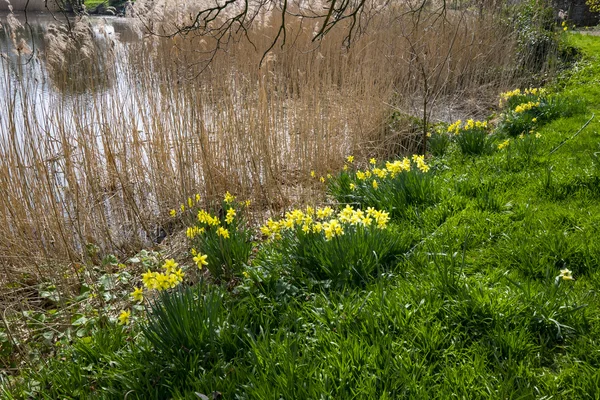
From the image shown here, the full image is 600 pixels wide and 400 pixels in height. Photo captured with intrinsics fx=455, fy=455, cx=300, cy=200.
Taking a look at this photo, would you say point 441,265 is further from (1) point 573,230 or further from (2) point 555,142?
(2) point 555,142

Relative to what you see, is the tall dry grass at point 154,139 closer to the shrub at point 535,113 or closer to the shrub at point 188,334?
the shrub at point 535,113

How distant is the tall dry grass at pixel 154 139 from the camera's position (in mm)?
3535

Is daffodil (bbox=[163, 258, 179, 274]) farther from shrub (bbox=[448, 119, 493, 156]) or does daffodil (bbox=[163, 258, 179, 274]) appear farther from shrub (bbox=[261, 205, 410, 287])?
shrub (bbox=[448, 119, 493, 156])

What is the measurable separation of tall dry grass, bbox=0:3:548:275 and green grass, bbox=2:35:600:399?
4.55 ft

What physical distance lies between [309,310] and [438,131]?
383 cm

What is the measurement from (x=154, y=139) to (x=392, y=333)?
3.18 m

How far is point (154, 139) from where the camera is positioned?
431 cm

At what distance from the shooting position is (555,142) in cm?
410

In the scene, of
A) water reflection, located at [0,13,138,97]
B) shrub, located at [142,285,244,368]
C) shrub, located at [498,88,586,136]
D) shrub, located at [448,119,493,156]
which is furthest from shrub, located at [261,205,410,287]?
shrub, located at [498,88,586,136]

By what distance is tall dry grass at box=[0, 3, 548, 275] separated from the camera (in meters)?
3.54

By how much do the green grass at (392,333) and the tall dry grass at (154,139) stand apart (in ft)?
4.55

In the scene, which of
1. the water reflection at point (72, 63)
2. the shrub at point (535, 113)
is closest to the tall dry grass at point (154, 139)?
the water reflection at point (72, 63)

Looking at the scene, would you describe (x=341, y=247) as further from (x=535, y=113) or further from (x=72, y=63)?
(x=535, y=113)

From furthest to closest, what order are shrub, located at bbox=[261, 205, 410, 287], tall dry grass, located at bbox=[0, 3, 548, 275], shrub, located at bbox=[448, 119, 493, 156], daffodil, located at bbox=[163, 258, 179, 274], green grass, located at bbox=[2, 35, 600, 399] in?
shrub, located at bbox=[448, 119, 493, 156] < tall dry grass, located at bbox=[0, 3, 548, 275] < shrub, located at bbox=[261, 205, 410, 287] < daffodil, located at bbox=[163, 258, 179, 274] < green grass, located at bbox=[2, 35, 600, 399]
